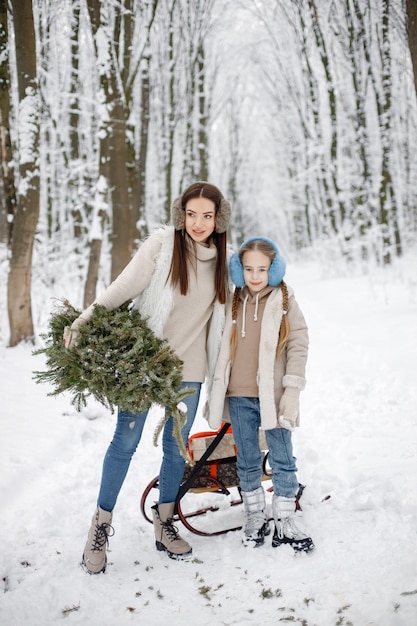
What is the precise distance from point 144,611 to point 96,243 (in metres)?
7.24

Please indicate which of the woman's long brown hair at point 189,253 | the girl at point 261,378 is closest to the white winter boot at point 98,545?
the girl at point 261,378

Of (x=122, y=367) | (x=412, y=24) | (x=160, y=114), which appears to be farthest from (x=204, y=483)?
(x=160, y=114)

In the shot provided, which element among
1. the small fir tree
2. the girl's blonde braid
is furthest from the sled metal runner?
the girl's blonde braid

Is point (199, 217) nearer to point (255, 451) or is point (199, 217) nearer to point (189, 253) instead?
point (189, 253)

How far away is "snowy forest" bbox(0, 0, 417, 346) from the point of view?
7.42m

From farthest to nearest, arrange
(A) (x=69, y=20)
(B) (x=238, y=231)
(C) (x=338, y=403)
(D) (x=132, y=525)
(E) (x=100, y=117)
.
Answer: (B) (x=238, y=231), (A) (x=69, y=20), (E) (x=100, y=117), (C) (x=338, y=403), (D) (x=132, y=525)

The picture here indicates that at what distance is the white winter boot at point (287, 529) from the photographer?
2830mm

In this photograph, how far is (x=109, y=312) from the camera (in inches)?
109

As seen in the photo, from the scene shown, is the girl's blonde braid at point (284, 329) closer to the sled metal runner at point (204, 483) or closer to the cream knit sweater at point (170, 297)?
the cream knit sweater at point (170, 297)

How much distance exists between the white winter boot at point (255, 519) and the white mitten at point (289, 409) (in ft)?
1.99

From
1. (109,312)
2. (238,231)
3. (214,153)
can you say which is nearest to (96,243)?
(109,312)

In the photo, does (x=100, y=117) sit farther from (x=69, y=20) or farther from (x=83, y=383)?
(x=83, y=383)

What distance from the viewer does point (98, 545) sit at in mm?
2760

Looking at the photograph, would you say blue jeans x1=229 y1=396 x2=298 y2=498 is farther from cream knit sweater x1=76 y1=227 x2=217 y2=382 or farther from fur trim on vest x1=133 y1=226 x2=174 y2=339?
fur trim on vest x1=133 y1=226 x2=174 y2=339
